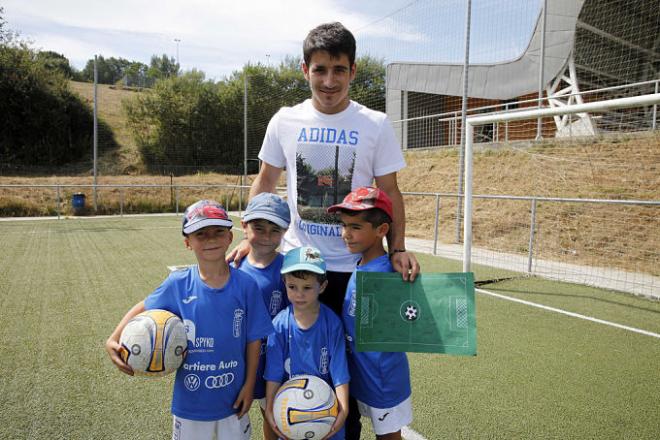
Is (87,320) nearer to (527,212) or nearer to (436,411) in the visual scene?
(436,411)

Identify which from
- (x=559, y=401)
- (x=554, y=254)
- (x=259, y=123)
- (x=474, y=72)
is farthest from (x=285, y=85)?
(x=559, y=401)

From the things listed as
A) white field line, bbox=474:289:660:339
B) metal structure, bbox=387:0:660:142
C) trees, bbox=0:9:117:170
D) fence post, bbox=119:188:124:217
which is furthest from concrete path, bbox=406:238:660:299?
trees, bbox=0:9:117:170

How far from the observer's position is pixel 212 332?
1.81 metres

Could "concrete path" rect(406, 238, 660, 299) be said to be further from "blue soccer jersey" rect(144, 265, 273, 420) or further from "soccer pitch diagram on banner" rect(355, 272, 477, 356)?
"blue soccer jersey" rect(144, 265, 273, 420)

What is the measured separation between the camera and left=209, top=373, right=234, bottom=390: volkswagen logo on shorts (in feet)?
5.95

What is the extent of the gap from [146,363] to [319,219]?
0.91 m

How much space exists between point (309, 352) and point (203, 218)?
0.70m

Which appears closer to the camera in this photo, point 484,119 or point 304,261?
point 304,261

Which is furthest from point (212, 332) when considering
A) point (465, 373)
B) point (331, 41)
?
point (465, 373)

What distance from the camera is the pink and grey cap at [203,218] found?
1835mm

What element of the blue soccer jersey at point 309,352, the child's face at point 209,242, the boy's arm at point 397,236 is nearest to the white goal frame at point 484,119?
the boy's arm at point 397,236

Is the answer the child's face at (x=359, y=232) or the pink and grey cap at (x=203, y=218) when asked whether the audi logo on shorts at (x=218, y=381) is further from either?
the child's face at (x=359, y=232)

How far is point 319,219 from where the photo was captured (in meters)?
2.04

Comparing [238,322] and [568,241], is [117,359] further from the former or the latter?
[568,241]
